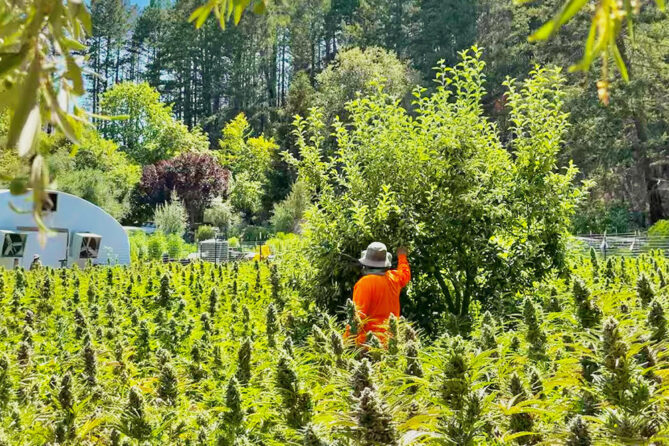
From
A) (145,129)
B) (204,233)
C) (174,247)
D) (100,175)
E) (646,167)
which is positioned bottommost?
(174,247)

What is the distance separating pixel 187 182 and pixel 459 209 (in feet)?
141

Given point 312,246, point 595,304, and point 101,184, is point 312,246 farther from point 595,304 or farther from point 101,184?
point 101,184

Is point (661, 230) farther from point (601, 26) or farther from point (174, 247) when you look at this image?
point (601, 26)

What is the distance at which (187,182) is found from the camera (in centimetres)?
4891

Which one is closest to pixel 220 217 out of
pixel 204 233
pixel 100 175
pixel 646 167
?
pixel 204 233

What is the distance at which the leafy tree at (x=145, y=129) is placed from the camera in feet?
195

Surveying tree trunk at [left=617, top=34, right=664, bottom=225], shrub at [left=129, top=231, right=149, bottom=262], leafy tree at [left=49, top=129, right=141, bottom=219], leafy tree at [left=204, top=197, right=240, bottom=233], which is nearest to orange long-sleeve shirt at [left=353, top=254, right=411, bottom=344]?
shrub at [left=129, top=231, right=149, bottom=262]

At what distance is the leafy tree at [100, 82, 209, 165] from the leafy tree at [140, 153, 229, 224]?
9.07 metres

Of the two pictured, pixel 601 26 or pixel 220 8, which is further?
pixel 220 8

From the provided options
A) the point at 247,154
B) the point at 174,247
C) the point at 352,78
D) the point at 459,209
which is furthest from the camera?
the point at 247,154

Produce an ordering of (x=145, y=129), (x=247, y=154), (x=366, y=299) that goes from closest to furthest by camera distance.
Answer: (x=366, y=299) < (x=247, y=154) < (x=145, y=129)

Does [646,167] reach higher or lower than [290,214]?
higher

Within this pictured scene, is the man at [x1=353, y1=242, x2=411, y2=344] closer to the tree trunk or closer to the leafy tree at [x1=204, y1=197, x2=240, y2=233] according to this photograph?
the tree trunk

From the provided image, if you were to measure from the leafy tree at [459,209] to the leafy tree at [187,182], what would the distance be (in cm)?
4175
